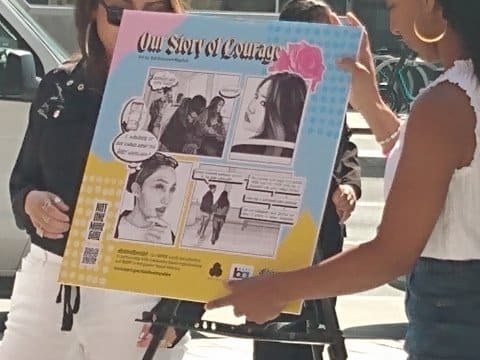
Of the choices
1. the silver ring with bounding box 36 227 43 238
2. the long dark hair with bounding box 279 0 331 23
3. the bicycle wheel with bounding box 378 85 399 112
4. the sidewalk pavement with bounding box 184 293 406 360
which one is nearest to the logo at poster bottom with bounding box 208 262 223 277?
the silver ring with bounding box 36 227 43 238

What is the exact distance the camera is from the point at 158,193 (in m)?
2.75

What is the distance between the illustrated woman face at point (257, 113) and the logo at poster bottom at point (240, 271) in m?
0.29

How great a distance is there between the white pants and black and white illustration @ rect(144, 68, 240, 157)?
2.22 feet

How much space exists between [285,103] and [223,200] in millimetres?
251

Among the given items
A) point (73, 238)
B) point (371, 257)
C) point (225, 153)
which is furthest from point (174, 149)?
point (371, 257)

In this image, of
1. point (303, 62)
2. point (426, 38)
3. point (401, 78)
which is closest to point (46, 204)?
point (303, 62)

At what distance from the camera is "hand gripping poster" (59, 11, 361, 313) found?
2637 millimetres

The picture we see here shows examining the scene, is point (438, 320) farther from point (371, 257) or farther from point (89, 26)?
point (89, 26)

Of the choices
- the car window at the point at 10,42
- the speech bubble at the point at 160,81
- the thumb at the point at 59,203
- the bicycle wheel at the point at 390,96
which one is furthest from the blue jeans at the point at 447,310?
the bicycle wheel at the point at 390,96

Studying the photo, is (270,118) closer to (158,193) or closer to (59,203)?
(158,193)

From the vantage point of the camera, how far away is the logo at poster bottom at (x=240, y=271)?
104 inches

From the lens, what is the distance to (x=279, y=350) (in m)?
4.66

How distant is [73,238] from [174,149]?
0.32 meters

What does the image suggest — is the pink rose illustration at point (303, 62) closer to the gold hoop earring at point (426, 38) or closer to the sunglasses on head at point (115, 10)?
the gold hoop earring at point (426, 38)
